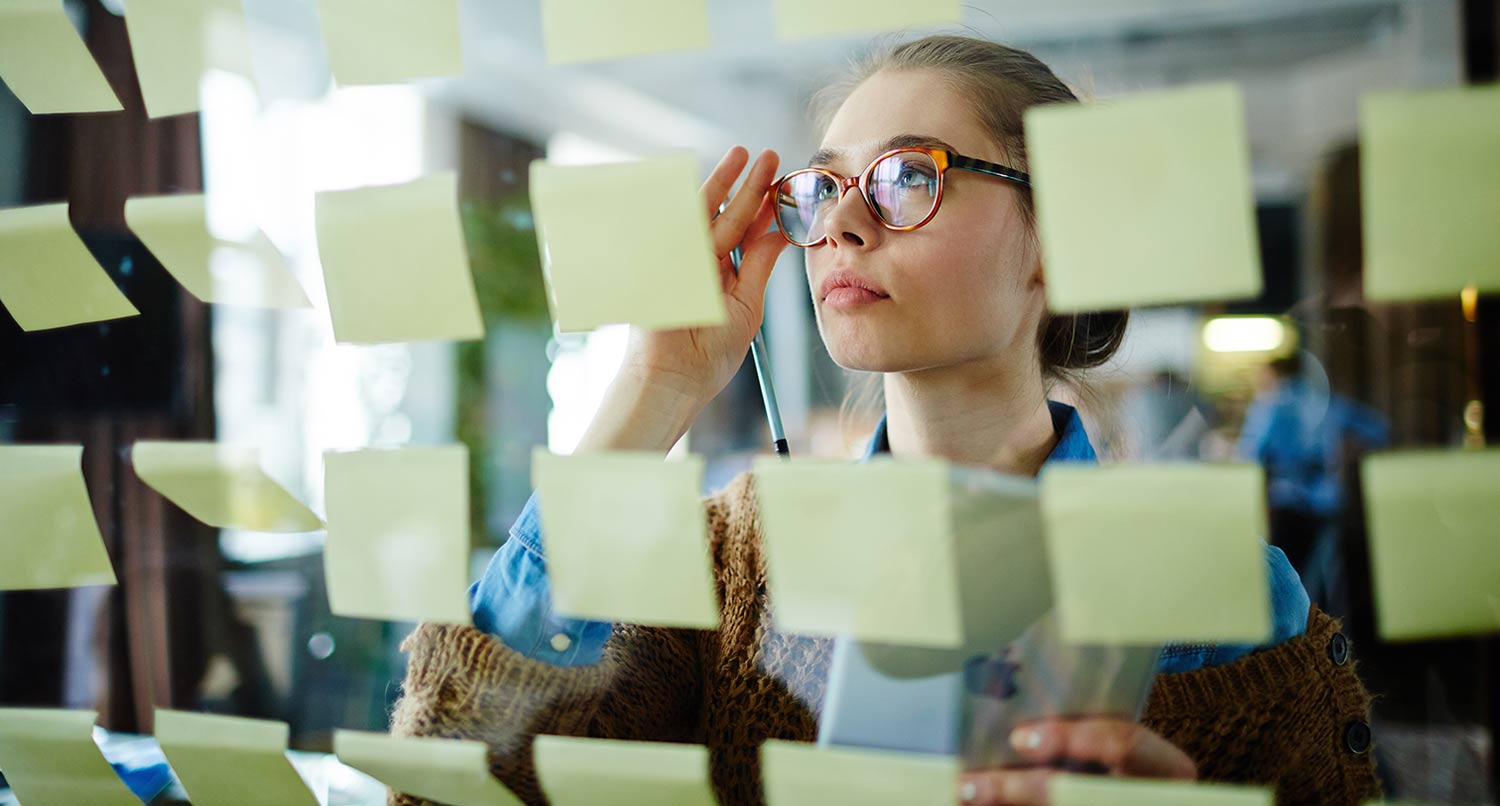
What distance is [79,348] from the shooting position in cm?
68

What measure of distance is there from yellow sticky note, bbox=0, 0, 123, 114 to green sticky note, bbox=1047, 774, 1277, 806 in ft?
1.89

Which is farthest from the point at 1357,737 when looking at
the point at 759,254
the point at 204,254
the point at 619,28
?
the point at 204,254

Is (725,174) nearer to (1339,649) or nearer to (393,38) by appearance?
(393,38)

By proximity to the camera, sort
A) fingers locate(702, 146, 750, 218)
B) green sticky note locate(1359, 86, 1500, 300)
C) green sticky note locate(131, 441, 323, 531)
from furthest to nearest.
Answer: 1. fingers locate(702, 146, 750, 218)
2. green sticky note locate(131, 441, 323, 531)
3. green sticky note locate(1359, 86, 1500, 300)

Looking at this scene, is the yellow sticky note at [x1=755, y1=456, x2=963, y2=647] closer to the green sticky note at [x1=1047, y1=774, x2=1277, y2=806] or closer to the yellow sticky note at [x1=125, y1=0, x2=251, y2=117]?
the green sticky note at [x1=1047, y1=774, x2=1277, y2=806]

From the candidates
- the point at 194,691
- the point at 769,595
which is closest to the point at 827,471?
the point at 769,595

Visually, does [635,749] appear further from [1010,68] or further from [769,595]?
[1010,68]

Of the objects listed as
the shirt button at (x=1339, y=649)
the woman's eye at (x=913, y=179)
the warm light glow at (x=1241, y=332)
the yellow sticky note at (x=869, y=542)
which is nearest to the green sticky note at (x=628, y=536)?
the yellow sticky note at (x=869, y=542)

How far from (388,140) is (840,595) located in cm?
69

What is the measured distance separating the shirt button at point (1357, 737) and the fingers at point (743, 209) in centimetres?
47

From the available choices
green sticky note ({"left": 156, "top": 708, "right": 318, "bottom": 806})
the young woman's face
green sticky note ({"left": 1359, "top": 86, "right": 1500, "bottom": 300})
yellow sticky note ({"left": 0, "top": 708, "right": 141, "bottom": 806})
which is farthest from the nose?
yellow sticky note ({"left": 0, "top": 708, "right": 141, "bottom": 806})

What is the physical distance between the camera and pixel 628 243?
0.38 m

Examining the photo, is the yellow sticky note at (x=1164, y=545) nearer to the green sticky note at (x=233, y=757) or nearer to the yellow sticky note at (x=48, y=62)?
the green sticky note at (x=233, y=757)

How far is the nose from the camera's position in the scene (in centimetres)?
56
